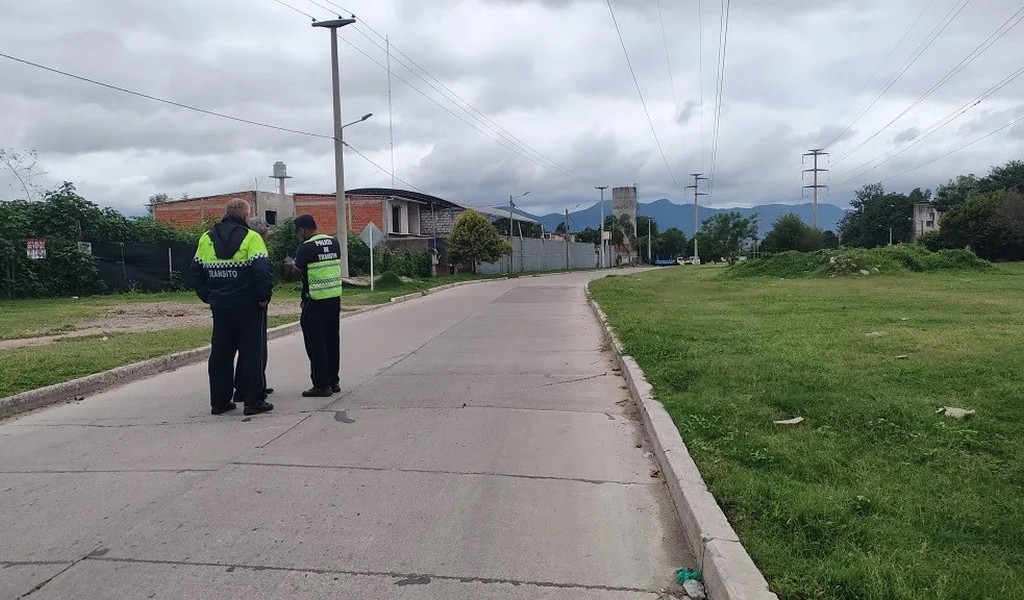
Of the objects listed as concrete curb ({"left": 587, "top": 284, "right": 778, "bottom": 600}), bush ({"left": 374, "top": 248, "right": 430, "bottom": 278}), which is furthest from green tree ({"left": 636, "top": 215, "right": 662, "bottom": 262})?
concrete curb ({"left": 587, "top": 284, "right": 778, "bottom": 600})

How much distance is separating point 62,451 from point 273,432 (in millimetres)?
1561

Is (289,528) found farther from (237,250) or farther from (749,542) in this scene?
(237,250)

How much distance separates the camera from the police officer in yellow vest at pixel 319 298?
298 inches

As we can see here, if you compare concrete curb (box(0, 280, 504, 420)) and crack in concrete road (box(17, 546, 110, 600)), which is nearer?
crack in concrete road (box(17, 546, 110, 600))

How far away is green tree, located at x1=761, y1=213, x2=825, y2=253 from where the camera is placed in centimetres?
5894

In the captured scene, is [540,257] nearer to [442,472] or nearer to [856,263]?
[856,263]

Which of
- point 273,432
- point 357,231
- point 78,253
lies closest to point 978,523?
point 273,432

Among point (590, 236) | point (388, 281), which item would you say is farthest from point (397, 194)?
point (590, 236)

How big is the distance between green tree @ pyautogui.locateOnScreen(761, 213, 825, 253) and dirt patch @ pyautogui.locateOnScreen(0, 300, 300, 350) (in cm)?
4729

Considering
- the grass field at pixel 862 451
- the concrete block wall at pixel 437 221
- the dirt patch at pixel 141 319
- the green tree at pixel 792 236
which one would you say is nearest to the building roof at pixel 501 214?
the concrete block wall at pixel 437 221

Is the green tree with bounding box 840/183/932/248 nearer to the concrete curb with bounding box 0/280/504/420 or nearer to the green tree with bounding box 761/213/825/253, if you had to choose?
the green tree with bounding box 761/213/825/253

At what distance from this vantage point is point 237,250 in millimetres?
6719

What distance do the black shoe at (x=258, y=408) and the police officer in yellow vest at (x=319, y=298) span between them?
76 centimetres

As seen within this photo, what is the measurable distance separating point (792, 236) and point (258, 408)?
58167mm
